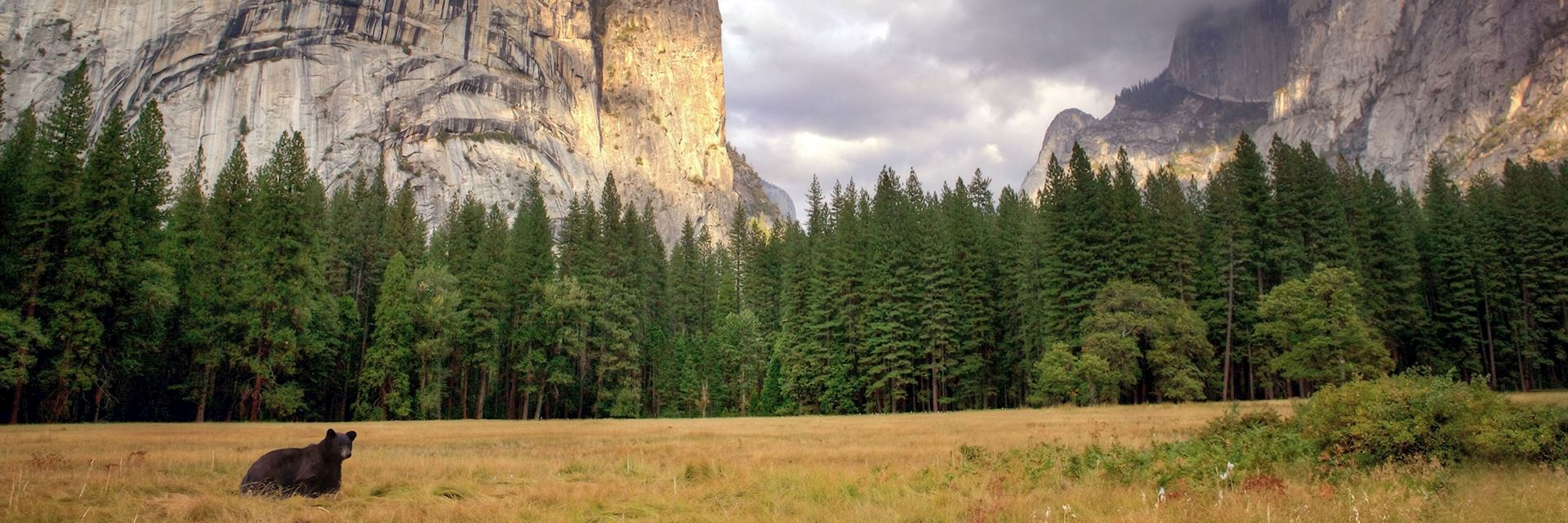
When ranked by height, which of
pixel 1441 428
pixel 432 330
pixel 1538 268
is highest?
pixel 1538 268

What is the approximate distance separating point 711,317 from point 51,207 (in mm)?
48081

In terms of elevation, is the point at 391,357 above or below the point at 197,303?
below

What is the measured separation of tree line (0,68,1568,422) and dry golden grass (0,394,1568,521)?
20349mm

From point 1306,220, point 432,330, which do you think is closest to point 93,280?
point 432,330

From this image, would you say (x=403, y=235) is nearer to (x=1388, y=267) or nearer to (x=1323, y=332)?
(x=1323, y=332)

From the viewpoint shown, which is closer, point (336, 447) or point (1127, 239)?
point (336, 447)

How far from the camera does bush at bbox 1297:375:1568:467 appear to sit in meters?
10.6

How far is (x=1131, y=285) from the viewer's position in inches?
1603

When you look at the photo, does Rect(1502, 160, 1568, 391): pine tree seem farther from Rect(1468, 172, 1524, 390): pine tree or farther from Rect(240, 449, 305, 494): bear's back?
Rect(240, 449, 305, 494): bear's back

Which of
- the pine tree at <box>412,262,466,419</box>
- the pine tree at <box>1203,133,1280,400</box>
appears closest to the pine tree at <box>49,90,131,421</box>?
the pine tree at <box>412,262,466,419</box>

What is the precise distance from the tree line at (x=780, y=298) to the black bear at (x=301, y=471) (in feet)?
93.5

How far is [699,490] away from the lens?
36.6ft

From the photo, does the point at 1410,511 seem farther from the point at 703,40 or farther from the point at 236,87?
the point at 703,40

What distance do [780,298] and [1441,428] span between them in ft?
185
